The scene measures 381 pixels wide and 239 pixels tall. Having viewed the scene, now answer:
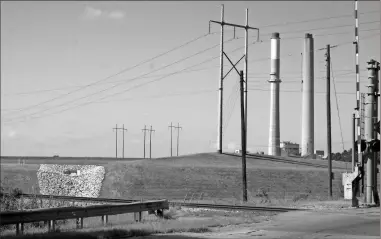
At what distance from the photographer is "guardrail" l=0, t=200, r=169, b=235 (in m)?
16.3

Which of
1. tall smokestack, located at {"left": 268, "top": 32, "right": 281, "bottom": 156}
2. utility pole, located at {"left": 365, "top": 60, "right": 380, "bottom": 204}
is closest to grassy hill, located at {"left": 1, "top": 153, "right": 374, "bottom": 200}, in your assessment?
tall smokestack, located at {"left": 268, "top": 32, "right": 281, "bottom": 156}

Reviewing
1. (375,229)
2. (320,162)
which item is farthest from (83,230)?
(320,162)

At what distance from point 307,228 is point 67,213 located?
8006 millimetres

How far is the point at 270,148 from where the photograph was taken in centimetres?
8250

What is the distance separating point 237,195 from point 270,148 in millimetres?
34026

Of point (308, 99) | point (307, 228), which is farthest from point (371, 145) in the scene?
point (308, 99)

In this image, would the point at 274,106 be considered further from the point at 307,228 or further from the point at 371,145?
the point at 307,228

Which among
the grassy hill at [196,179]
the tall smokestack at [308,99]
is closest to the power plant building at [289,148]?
the tall smokestack at [308,99]

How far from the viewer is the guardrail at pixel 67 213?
16.3 meters

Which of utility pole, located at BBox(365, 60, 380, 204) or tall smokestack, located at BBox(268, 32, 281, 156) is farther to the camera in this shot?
tall smokestack, located at BBox(268, 32, 281, 156)

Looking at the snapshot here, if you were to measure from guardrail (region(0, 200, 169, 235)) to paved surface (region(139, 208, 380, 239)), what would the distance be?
316cm

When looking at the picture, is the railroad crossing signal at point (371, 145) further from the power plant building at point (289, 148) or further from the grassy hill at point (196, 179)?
the power plant building at point (289, 148)

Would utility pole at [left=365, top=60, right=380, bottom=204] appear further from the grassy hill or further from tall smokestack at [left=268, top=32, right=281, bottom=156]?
tall smokestack at [left=268, top=32, right=281, bottom=156]

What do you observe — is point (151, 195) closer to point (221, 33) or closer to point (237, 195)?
point (237, 195)
